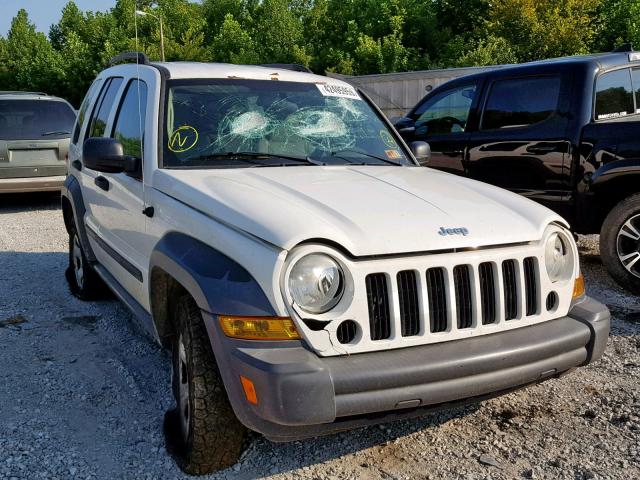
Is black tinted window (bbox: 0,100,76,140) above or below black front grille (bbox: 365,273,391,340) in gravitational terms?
above

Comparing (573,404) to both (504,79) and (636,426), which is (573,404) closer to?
(636,426)

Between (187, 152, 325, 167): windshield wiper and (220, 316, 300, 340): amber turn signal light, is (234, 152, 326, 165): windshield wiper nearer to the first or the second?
(187, 152, 325, 167): windshield wiper

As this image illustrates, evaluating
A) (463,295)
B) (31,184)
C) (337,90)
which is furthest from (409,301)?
(31,184)

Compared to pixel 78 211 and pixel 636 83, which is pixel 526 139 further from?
pixel 78 211

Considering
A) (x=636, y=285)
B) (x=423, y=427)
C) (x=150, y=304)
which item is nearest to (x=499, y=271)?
(x=423, y=427)

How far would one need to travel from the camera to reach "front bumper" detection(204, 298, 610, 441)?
246 centimetres

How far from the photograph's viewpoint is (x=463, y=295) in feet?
9.23

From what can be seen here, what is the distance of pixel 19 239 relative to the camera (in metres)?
8.24

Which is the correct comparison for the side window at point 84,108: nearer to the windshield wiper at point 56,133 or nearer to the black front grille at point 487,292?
the black front grille at point 487,292

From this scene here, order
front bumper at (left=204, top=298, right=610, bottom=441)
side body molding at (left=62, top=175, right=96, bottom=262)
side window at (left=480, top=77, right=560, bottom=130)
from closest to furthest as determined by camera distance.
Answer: front bumper at (left=204, top=298, right=610, bottom=441)
side body molding at (left=62, top=175, right=96, bottom=262)
side window at (left=480, top=77, right=560, bottom=130)

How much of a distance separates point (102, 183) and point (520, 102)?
396cm

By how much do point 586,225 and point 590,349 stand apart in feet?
10.3

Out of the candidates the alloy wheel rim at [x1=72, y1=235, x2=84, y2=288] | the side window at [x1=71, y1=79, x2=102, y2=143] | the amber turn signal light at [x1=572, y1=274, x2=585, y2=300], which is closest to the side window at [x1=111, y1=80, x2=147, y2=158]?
the side window at [x1=71, y1=79, x2=102, y2=143]

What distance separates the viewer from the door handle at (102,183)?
4.40 metres
